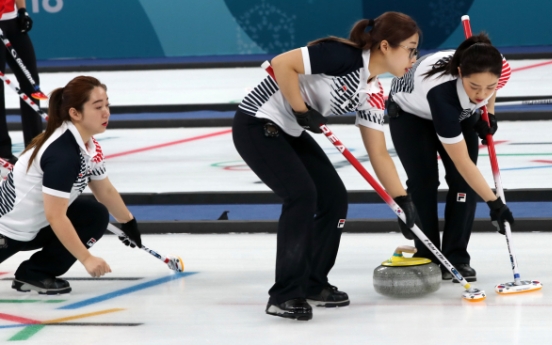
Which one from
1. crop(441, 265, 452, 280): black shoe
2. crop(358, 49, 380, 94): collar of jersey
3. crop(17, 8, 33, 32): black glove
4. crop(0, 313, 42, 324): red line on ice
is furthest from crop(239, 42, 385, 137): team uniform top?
crop(17, 8, 33, 32): black glove

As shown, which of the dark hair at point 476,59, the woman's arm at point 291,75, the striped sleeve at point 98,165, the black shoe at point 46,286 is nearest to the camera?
the woman's arm at point 291,75

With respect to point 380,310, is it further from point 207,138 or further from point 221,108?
point 221,108

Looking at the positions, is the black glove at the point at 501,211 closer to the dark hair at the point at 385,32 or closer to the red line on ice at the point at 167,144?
the dark hair at the point at 385,32

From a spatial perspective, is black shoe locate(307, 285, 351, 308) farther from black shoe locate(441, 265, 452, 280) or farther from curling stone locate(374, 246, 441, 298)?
black shoe locate(441, 265, 452, 280)

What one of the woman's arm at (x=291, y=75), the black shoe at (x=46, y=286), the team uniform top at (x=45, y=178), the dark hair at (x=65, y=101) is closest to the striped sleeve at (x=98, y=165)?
the team uniform top at (x=45, y=178)

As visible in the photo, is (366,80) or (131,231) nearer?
(366,80)

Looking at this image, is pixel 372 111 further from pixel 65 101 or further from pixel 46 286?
pixel 46 286

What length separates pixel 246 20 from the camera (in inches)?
397

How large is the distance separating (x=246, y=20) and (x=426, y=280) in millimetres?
7511

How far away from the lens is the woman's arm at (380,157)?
2838mm

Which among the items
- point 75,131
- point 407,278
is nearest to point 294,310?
point 407,278

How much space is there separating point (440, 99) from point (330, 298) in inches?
28.6

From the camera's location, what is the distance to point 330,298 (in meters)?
2.87

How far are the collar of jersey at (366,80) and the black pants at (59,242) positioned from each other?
104 cm
